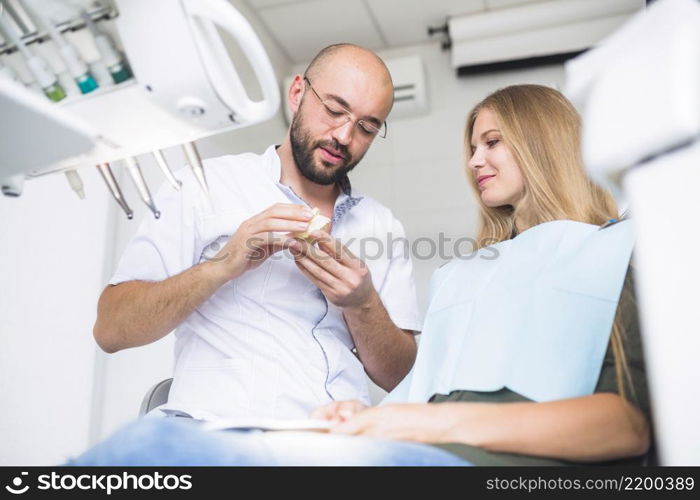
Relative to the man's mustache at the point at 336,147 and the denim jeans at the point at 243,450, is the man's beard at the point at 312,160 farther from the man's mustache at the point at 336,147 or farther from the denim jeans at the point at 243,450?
the denim jeans at the point at 243,450

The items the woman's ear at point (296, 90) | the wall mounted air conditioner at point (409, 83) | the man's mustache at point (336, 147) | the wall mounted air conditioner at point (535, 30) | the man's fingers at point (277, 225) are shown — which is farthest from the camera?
the wall mounted air conditioner at point (409, 83)

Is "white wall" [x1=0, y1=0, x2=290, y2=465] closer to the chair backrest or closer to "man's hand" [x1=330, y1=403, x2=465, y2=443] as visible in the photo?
the chair backrest

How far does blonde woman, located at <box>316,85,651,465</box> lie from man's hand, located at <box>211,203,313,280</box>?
370 mm

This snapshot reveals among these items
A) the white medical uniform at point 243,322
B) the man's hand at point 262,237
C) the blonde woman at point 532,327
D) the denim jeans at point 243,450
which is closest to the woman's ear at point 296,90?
the white medical uniform at point 243,322

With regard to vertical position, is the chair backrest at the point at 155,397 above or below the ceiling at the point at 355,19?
below

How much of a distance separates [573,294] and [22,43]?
0.92 metres

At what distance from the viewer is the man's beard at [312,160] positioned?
1.82 m

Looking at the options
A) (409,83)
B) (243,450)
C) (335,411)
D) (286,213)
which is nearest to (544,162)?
(286,213)

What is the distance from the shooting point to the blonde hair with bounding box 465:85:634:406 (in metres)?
1.44

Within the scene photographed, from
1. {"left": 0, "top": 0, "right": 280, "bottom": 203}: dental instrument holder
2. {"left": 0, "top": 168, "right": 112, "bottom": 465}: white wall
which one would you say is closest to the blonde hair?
{"left": 0, "top": 0, "right": 280, "bottom": 203}: dental instrument holder

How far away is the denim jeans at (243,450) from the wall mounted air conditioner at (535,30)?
106 inches

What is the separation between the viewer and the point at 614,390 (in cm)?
95

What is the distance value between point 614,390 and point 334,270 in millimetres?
716

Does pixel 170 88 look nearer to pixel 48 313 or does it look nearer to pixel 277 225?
pixel 277 225
